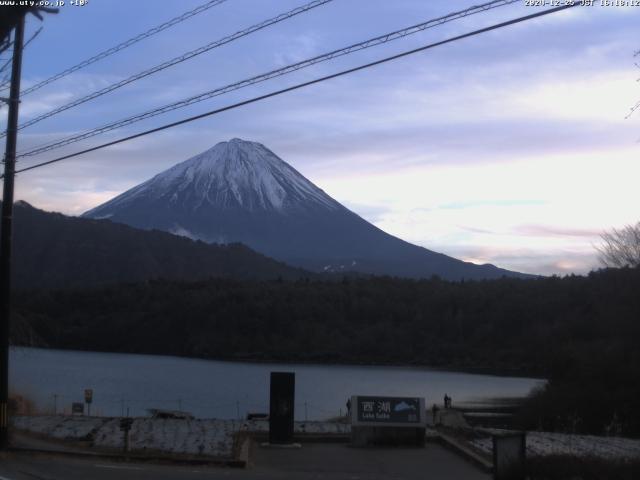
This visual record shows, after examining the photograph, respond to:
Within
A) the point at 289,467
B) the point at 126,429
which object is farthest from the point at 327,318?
the point at 289,467

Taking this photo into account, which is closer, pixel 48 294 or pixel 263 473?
pixel 263 473

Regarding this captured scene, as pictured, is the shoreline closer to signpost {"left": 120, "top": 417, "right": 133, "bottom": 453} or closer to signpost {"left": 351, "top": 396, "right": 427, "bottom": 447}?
signpost {"left": 351, "top": 396, "right": 427, "bottom": 447}

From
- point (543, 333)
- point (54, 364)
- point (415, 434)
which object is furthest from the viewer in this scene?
point (543, 333)

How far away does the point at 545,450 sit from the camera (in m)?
18.9

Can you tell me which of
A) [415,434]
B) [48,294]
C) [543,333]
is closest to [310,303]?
[48,294]

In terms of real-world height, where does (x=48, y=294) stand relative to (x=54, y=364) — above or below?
above

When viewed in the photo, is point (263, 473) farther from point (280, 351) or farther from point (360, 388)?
point (280, 351)

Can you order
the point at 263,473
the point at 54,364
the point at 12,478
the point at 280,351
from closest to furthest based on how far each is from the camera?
1. the point at 12,478
2. the point at 263,473
3. the point at 54,364
4. the point at 280,351

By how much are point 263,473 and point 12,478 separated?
4.40 meters

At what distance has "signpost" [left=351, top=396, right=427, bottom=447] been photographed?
65.8ft

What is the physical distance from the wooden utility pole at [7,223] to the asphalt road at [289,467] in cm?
147

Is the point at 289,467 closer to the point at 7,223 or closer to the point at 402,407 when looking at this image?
the point at 402,407

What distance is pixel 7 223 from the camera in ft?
62.8

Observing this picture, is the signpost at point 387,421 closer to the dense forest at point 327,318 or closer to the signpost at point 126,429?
the signpost at point 126,429
